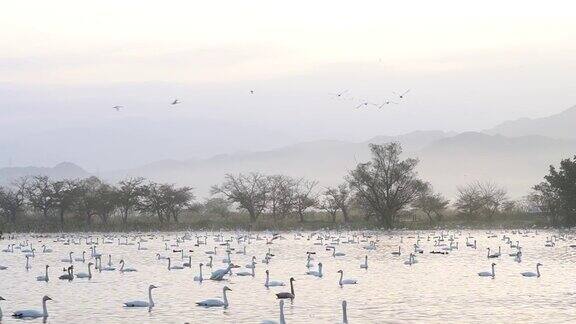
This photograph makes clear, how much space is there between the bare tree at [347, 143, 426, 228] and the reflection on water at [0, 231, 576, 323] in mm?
31218

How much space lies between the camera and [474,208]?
330ft

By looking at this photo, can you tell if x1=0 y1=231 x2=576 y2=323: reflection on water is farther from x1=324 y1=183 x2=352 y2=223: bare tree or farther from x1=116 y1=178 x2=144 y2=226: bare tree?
x1=116 y1=178 x2=144 y2=226: bare tree

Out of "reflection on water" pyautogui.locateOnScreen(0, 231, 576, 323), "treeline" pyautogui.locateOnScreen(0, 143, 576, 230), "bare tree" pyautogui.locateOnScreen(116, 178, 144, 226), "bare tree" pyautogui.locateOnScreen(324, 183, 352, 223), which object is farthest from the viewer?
"bare tree" pyautogui.locateOnScreen(116, 178, 144, 226)

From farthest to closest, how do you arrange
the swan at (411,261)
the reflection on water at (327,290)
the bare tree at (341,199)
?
the bare tree at (341,199) < the swan at (411,261) < the reflection on water at (327,290)

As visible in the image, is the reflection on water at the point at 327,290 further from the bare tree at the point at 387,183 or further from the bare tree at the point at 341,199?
the bare tree at the point at 341,199

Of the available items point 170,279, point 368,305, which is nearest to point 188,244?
point 170,279

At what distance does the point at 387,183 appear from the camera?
284ft

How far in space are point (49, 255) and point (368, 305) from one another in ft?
106

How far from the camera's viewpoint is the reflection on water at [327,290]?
1006 inches

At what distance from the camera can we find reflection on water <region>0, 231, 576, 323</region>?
83.9 ft

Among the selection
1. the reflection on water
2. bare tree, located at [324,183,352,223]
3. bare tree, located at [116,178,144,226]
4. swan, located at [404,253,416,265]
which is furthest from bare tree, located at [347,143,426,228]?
swan, located at [404,253,416,265]

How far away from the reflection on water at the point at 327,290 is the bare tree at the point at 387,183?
31.2 m

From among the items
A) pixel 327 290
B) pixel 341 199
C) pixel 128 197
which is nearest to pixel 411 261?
pixel 327 290

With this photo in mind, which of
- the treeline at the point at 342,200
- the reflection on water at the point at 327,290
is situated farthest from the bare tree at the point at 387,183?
the reflection on water at the point at 327,290
